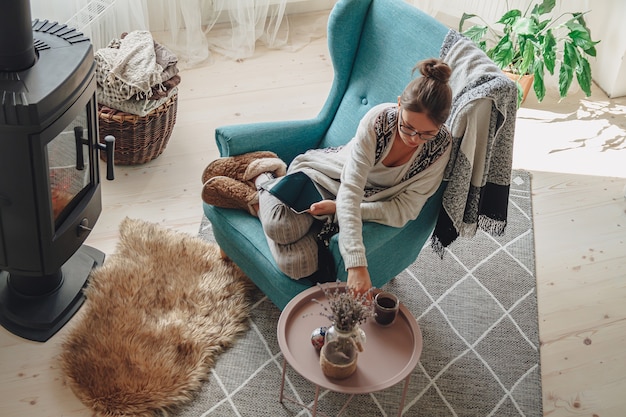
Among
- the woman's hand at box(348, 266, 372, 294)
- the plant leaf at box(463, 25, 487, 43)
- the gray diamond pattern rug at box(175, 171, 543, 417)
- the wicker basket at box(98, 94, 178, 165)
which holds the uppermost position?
the plant leaf at box(463, 25, 487, 43)

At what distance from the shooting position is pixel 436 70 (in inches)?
76.5

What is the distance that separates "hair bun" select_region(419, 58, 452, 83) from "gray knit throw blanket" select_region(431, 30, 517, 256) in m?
0.20

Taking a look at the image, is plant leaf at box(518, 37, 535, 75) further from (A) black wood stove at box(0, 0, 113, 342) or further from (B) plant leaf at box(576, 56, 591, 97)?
(A) black wood stove at box(0, 0, 113, 342)

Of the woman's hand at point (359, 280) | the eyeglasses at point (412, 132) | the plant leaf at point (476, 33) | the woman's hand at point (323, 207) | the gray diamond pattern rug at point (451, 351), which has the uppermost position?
the eyeglasses at point (412, 132)

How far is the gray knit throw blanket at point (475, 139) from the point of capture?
2.13m

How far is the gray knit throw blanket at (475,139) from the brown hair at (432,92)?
19 centimetres

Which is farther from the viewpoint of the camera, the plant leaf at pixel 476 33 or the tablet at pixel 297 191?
the plant leaf at pixel 476 33

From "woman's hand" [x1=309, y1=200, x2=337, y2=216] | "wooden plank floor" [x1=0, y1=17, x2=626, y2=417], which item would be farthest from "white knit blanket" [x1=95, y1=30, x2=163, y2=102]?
"woman's hand" [x1=309, y1=200, x2=337, y2=216]

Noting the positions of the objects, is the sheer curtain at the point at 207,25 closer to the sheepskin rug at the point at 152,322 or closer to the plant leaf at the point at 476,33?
the plant leaf at the point at 476,33

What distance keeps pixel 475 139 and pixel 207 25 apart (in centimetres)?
221

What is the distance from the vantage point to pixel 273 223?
224 centimetres

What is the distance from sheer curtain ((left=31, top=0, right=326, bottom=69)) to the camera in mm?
3439

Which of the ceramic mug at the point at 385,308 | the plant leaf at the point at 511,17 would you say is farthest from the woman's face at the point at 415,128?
the plant leaf at the point at 511,17

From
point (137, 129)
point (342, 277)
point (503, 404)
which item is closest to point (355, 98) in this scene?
point (342, 277)
